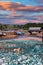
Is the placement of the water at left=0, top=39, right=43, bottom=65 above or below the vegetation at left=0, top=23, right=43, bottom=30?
below

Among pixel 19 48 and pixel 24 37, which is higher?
pixel 24 37

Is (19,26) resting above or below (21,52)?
above

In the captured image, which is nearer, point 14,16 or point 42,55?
point 42,55

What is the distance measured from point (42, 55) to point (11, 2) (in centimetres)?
72

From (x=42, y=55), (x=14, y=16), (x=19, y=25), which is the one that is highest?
(x=14, y=16)

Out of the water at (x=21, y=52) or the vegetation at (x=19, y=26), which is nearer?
the water at (x=21, y=52)

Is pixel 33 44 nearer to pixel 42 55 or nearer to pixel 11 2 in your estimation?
pixel 42 55

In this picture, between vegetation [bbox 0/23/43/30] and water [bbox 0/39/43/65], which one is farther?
Result: vegetation [bbox 0/23/43/30]

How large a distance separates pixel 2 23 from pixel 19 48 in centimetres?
37

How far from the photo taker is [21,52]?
1487 mm

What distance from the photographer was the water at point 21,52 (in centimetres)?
143

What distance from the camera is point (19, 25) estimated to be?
5.14ft

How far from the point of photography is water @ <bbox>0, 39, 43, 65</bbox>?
4.71 ft

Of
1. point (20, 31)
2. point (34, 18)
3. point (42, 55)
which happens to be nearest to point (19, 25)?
point (20, 31)
